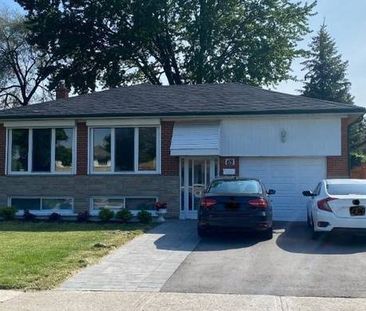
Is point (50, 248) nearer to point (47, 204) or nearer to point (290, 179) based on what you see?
point (47, 204)

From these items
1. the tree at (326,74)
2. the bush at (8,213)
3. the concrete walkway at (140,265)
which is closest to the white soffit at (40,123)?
the bush at (8,213)

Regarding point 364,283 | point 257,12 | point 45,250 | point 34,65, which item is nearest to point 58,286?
point 45,250

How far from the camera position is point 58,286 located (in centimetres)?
779

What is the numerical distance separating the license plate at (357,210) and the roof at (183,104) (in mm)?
5262

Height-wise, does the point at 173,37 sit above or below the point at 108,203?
Answer: above

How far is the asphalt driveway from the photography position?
24.8ft

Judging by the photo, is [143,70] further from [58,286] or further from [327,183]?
[58,286]

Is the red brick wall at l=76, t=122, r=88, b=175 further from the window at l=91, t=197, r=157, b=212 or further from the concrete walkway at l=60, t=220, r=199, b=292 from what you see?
the concrete walkway at l=60, t=220, r=199, b=292

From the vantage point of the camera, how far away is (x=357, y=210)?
1141 cm

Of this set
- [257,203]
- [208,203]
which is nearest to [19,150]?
[208,203]

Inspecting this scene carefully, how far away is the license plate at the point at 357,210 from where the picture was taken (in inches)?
448

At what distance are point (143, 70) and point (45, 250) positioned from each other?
29095 millimetres

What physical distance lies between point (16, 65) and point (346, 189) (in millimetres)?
37630

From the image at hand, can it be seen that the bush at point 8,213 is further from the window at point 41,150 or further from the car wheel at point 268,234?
the car wheel at point 268,234
